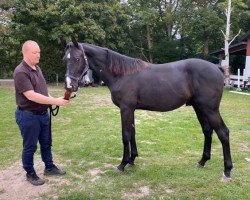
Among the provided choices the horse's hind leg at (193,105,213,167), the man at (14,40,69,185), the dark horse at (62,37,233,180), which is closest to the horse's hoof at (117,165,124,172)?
the dark horse at (62,37,233,180)

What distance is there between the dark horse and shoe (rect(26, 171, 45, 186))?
3.95 feet

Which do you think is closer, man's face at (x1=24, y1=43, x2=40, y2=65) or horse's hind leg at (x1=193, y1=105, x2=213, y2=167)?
man's face at (x1=24, y1=43, x2=40, y2=65)

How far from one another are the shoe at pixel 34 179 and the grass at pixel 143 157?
0.86 ft

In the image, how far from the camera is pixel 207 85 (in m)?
4.20

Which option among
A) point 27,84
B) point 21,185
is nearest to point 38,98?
point 27,84

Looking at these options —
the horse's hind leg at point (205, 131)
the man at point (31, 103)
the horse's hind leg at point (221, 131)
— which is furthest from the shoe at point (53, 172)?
the horse's hind leg at point (221, 131)

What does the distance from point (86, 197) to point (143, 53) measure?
21278 mm

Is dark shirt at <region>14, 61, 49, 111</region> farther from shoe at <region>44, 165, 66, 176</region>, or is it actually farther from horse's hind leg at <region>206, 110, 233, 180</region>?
horse's hind leg at <region>206, 110, 233, 180</region>

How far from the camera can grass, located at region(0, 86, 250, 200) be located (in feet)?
12.8

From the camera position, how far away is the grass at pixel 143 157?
3.91m

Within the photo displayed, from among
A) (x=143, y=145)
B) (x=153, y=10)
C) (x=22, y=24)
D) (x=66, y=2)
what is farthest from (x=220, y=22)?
(x=143, y=145)

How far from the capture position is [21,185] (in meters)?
4.07

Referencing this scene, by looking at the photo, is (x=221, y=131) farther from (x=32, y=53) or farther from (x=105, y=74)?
(x=32, y=53)

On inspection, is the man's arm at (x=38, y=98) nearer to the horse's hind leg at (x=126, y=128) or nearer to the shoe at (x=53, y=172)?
the horse's hind leg at (x=126, y=128)
